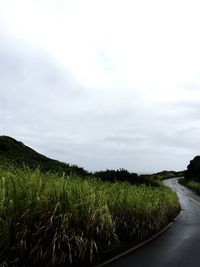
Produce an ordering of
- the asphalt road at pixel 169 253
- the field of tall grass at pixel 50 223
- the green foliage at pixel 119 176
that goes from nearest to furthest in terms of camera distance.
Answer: the field of tall grass at pixel 50 223 → the asphalt road at pixel 169 253 → the green foliage at pixel 119 176

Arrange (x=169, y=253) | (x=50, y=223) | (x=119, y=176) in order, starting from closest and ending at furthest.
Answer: (x=50, y=223) < (x=169, y=253) < (x=119, y=176)

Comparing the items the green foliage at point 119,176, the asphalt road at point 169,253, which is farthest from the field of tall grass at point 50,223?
the green foliage at point 119,176

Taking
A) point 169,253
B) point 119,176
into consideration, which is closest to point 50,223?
point 169,253

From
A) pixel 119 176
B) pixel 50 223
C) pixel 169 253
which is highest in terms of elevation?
pixel 119 176

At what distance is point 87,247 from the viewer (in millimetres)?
10195

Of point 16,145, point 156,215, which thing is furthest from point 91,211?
point 16,145

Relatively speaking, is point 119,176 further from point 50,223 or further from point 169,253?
point 50,223

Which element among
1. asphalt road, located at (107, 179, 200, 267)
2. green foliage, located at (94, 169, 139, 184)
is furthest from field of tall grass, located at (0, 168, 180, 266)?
green foliage, located at (94, 169, 139, 184)

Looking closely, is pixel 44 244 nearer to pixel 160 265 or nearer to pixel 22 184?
pixel 22 184

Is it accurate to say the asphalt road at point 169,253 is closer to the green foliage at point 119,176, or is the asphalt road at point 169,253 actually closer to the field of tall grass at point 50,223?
the field of tall grass at point 50,223

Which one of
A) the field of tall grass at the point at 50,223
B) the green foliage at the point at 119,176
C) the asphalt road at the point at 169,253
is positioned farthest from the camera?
the green foliage at the point at 119,176

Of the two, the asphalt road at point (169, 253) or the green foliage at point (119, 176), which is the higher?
the green foliage at point (119, 176)

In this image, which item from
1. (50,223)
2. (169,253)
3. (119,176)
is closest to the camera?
(50,223)

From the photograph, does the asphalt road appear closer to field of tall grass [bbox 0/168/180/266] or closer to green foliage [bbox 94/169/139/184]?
field of tall grass [bbox 0/168/180/266]
